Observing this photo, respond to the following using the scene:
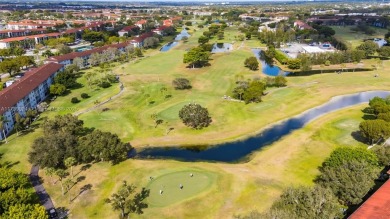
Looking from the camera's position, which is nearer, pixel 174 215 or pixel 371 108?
pixel 174 215

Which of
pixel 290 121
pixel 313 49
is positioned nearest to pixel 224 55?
pixel 313 49

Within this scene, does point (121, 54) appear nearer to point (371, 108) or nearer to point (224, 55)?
point (224, 55)

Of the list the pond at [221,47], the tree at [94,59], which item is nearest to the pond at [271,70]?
the pond at [221,47]

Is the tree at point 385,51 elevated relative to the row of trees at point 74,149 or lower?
elevated

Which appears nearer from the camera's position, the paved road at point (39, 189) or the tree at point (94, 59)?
the paved road at point (39, 189)

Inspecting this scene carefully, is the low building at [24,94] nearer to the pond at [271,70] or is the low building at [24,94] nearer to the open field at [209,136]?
the open field at [209,136]

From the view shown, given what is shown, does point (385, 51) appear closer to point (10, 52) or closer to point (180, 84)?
point (180, 84)

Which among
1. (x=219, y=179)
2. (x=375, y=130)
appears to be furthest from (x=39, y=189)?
(x=375, y=130)
